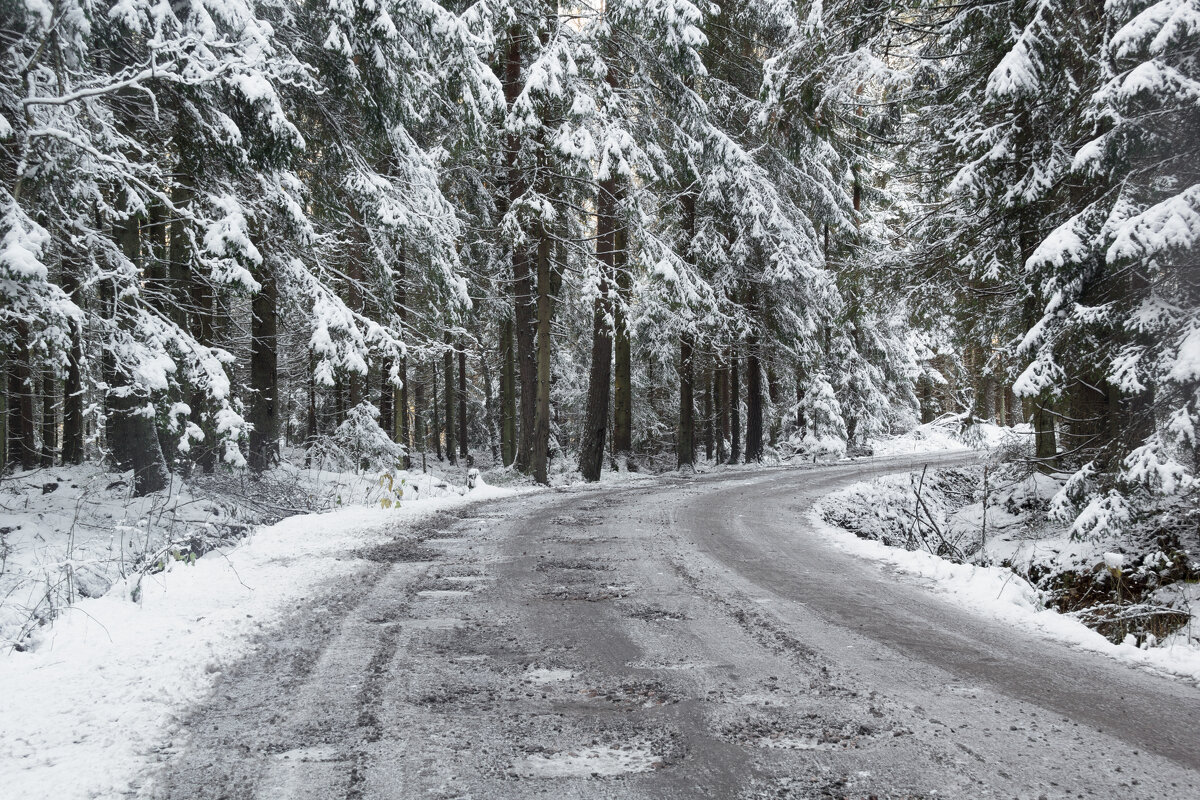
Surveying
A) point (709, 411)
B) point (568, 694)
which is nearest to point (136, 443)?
point (568, 694)

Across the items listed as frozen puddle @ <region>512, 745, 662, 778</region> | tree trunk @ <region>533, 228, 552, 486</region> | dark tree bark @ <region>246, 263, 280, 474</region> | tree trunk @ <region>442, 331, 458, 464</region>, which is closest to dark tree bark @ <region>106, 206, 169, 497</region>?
dark tree bark @ <region>246, 263, 280, 474</region>

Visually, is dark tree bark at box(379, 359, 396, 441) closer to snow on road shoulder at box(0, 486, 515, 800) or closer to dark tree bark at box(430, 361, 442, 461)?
Result: dark tree bark at box(430, 361, 442, 461)

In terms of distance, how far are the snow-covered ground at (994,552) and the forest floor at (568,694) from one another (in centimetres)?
18

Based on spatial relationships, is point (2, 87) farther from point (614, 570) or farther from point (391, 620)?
point (614, 570)

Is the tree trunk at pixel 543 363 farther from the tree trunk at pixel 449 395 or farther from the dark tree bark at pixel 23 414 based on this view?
the dark tree bark at pixel 23 414

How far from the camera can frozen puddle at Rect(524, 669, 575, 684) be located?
3.45m

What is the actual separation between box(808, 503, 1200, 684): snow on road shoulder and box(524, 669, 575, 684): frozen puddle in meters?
3.01

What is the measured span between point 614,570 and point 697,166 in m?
14.0

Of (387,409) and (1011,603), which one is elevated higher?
(387,409)

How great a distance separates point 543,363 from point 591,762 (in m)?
12.4

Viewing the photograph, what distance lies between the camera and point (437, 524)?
8695mm

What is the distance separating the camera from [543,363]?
582 inches

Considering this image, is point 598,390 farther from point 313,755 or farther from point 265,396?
point 313,755

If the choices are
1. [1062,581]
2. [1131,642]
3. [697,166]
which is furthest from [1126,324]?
[697,166]
